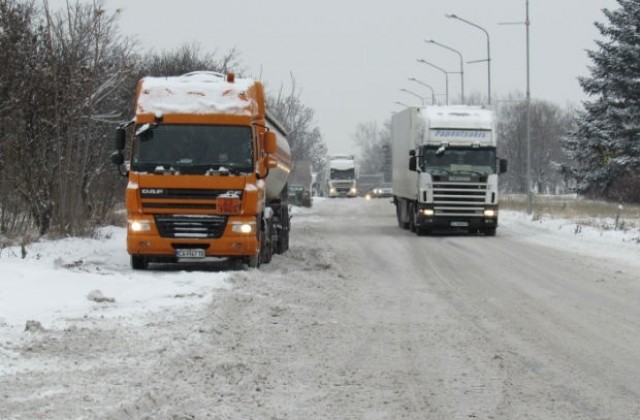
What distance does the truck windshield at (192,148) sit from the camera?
50.0ft

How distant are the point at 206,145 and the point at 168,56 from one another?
27.7 meters

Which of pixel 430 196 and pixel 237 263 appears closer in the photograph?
pixel 237 263

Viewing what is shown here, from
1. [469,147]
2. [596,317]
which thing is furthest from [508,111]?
[596,317]

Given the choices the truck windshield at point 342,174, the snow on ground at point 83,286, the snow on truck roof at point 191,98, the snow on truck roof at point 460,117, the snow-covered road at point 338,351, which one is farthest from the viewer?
the truck windshield at point 342,174

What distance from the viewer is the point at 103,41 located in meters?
21.3

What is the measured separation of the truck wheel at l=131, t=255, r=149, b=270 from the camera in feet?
51.2

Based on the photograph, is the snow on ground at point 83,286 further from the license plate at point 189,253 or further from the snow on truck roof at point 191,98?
the snow on truck roof at point 191,98

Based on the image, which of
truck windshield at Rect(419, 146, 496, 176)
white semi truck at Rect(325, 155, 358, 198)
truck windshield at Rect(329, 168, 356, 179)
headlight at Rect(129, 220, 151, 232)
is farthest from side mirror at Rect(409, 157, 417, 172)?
truck windshield at Rect(329, 168, 356, 179)

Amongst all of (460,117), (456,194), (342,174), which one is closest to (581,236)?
(456,194)

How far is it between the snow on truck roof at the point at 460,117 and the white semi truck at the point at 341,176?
50924mm

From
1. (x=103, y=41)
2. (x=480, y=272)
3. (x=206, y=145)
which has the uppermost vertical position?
(x=103, y=41)

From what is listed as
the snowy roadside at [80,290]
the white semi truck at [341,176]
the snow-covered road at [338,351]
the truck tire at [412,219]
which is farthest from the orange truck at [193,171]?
the white semi truck at [341,176]

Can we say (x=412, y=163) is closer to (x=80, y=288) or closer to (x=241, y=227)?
(x=241, y=227)

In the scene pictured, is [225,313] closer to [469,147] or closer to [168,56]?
[469,147]
